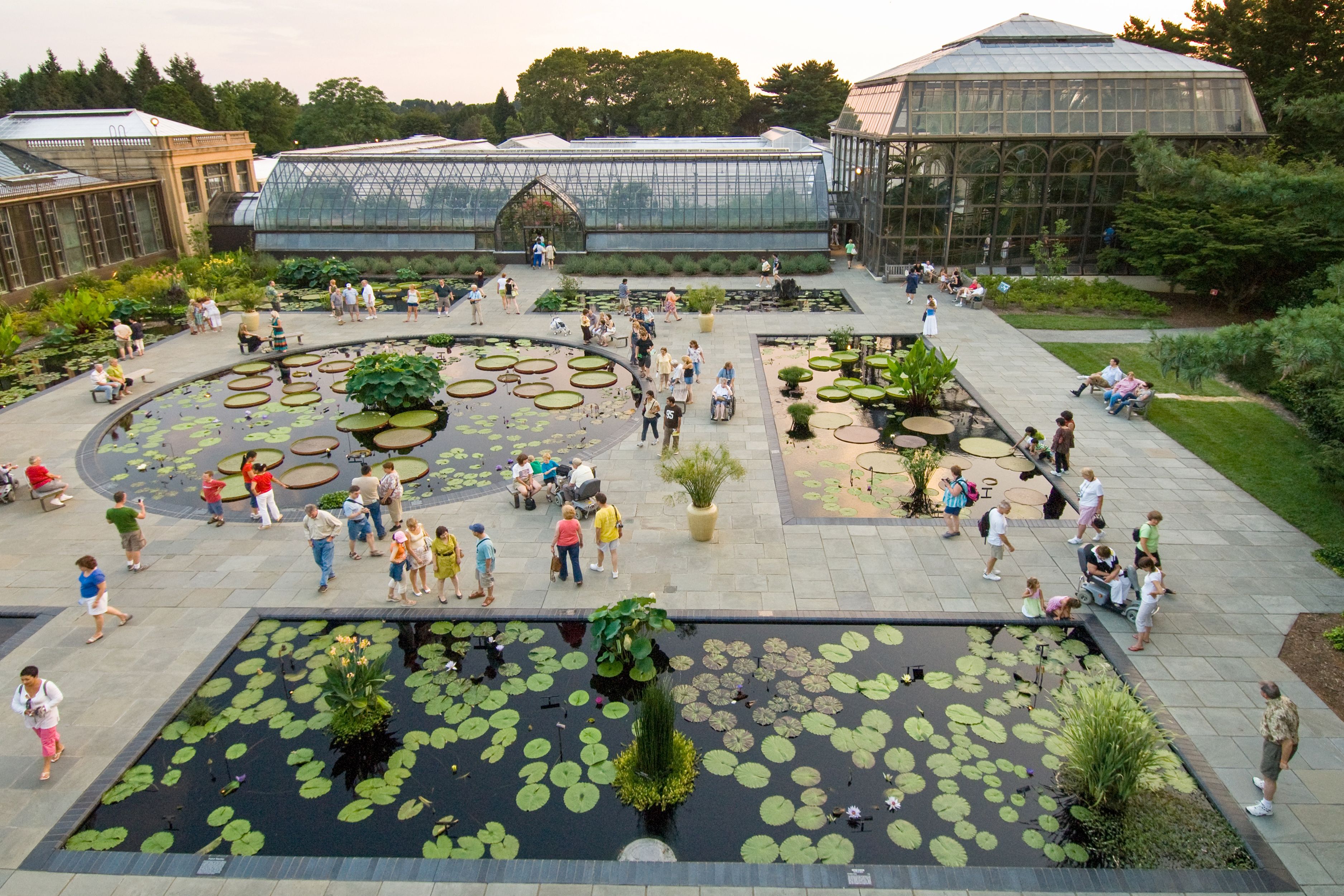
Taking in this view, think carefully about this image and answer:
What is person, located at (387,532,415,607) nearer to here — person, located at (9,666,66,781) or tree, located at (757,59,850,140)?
person, located at (9,666,66,781)

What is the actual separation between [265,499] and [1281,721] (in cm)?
1437

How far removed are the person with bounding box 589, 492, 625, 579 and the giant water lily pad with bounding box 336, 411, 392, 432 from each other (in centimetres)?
855

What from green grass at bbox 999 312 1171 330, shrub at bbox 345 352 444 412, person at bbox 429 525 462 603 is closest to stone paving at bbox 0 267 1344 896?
person at bbox 429 525 462 603

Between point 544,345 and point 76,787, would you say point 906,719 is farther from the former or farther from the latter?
point 544,345

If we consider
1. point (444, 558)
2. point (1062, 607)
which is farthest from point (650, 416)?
point (1062, 607)

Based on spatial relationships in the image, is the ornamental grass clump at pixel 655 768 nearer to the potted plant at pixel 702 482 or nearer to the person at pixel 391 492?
the potted plant at pixel 702 482

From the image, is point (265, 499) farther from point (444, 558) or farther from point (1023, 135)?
point (1023, 135)

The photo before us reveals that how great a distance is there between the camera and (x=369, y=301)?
27609 millimetres

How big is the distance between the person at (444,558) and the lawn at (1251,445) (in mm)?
12715

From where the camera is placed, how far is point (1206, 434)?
17781 millimetres

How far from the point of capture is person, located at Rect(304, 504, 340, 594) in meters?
12.0

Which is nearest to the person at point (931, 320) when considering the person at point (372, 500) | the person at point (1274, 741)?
the person at point (372, 500)

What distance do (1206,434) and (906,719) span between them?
12358mm

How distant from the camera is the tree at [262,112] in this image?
7812 centimetres
